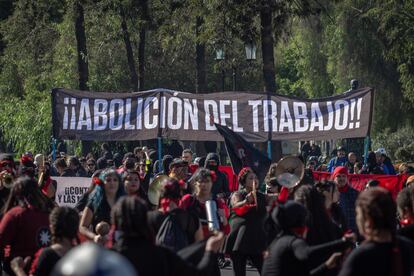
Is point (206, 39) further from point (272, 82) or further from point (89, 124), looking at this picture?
point (89, 124)

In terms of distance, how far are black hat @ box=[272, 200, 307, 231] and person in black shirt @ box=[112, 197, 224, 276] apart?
931 millimetres

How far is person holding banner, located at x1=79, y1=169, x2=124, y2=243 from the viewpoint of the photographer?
32.1 feet

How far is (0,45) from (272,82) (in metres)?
30.8

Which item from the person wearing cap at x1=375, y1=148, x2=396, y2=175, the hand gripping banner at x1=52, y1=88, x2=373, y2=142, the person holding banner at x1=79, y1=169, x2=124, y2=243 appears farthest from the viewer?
the person wearing cap at x1=375, y1=148, x2=396, y2=175

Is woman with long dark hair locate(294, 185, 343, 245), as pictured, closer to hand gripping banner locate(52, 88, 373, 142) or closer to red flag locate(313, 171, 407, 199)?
red flag locate(313, 171, 407, 199)

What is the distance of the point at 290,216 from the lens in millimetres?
6941

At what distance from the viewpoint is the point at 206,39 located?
26.9m

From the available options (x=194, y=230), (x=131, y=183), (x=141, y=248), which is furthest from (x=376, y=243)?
(x=131, y=183)

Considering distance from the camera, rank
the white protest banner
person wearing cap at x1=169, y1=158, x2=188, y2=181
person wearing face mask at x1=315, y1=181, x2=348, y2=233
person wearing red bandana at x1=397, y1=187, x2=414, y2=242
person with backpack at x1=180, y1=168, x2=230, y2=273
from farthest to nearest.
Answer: the white protest banner → person wearing cap at x1=169, y1=158, x2=188, y2=181 → person with backpack at x1=180, y1=168, x2=230, y2=273 → person wearing face mask at x1=315, y1=181, x2=348, y2=233 → person wearing red bandana at x1=397, y1=187, x2=414, y2=242

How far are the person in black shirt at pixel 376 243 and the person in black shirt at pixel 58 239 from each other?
5.74ft

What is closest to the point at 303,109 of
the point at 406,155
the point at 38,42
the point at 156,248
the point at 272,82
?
the point at 272,82

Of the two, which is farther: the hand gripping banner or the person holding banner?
the hand gripping banner

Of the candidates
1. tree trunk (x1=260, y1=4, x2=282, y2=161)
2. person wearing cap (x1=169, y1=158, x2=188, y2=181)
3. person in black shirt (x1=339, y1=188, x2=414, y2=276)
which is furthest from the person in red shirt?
tree trunk (x1=260, y1=4, x2=282, y2=161)

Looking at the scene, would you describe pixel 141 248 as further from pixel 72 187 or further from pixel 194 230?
pixel 72 187
